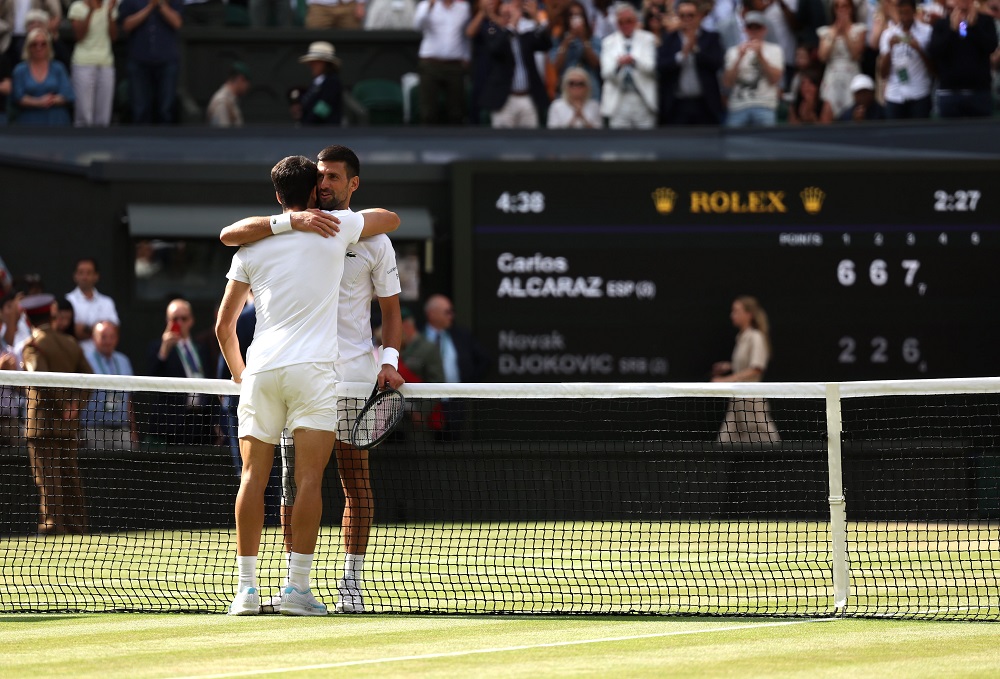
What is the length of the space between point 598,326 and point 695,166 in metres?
1.74

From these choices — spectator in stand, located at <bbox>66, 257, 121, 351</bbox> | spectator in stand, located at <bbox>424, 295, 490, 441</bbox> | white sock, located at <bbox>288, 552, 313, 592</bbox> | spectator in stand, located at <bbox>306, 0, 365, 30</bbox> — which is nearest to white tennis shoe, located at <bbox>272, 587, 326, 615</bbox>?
white sock, located at <bbox>288, 552, 313, 592</bbox>

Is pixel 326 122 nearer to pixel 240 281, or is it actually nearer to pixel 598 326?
pixel 598 326

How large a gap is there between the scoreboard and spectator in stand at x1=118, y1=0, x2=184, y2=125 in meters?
3.77

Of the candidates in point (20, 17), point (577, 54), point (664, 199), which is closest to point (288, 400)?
point (664, 199)

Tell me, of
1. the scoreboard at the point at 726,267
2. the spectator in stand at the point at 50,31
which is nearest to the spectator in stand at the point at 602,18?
the scoreboard at the point at 726,267

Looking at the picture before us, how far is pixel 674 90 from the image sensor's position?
17.5 m

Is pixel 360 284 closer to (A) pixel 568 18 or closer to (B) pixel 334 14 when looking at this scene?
(A) pixel 568 18

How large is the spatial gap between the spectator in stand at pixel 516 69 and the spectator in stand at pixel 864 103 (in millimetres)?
3204

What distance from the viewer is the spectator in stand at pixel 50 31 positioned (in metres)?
17.0

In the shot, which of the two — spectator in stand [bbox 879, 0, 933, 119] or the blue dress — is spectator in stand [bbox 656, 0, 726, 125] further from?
the blue dress

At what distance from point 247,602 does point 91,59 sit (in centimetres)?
1103

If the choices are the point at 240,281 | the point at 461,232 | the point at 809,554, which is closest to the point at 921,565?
the point at 809,554

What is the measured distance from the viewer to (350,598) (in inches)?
306

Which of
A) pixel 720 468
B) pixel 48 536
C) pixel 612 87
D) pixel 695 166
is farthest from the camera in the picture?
pixel 612 87
